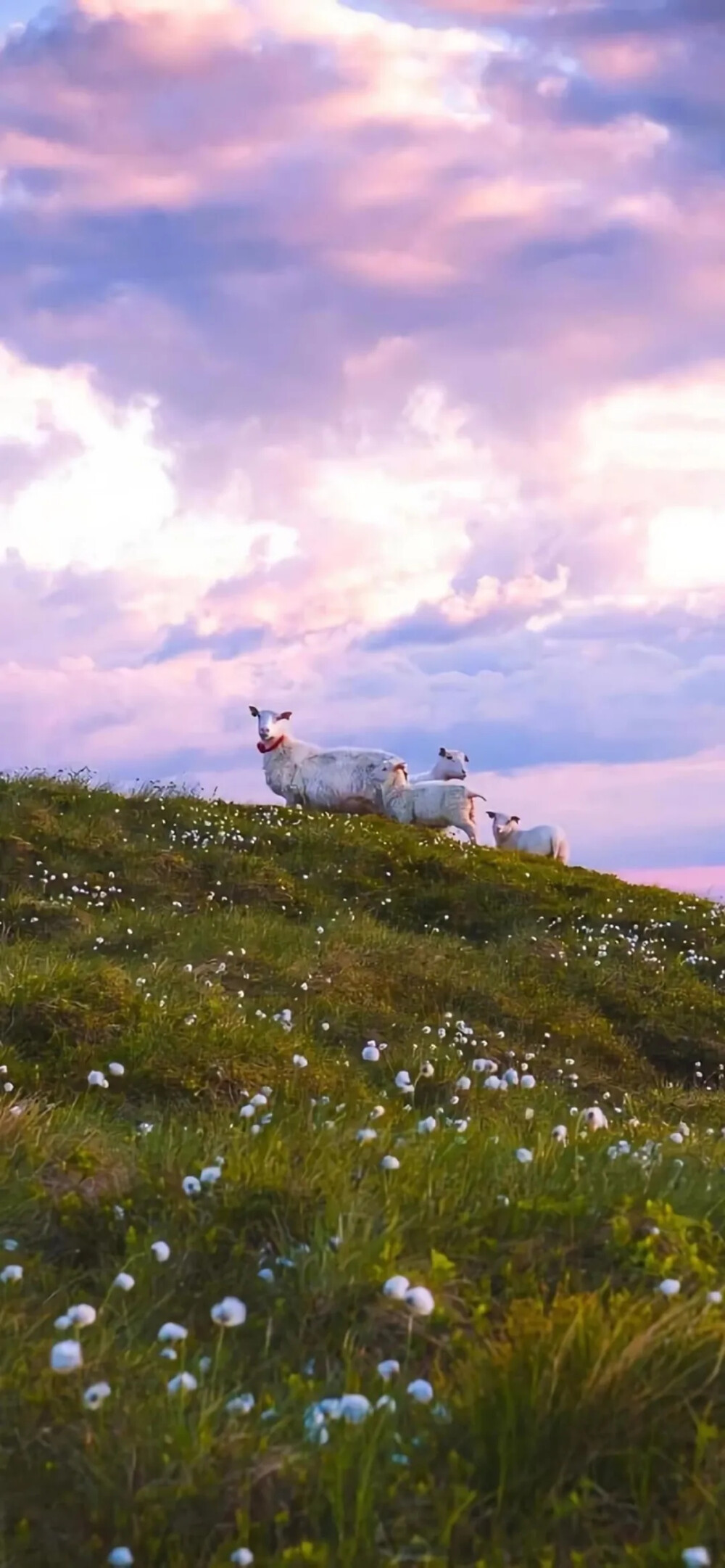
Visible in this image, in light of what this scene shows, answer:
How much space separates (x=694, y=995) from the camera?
696 inches

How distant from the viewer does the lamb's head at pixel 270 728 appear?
30.7 metres

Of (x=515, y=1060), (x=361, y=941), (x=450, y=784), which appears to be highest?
(x=450, y=784)

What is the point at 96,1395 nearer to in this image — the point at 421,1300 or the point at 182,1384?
the point at 182,1384

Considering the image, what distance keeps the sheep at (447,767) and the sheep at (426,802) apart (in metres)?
3.16

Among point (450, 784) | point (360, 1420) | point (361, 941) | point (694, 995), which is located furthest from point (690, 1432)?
point (450, 784)

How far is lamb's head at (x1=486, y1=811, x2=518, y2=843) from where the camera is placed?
111 ft

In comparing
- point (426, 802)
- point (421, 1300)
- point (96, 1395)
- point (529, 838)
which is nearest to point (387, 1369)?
point (421, 1300)

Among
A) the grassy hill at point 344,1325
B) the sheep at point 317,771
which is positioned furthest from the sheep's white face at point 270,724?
the grassy hill at point 344,1325

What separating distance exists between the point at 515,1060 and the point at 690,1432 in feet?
32.7

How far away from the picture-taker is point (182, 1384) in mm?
4168

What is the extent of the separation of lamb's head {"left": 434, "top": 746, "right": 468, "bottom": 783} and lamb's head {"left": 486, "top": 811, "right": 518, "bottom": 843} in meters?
1.25

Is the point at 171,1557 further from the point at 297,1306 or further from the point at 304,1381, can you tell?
the point at 297,1306

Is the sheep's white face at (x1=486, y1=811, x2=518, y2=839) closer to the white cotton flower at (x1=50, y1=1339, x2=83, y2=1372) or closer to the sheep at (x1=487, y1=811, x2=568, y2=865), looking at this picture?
the sheep at (x1=487, y1=811, x2=568, y2=865)

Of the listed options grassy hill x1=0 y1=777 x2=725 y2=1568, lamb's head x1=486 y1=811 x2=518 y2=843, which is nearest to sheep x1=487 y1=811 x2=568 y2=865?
lamb's head x1=486 y1=811 x2=518 y2=843
